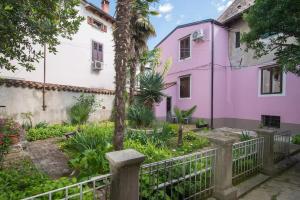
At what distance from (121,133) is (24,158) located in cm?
273

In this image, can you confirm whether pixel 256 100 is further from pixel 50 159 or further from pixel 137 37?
pixel 50 159

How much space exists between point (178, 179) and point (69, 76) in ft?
39.4

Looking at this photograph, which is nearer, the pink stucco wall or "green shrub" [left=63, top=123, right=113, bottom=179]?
"green shrub" [left=63, top=123, right=113, bottom=179]

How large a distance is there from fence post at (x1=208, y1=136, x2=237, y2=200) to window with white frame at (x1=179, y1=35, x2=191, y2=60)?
1142 cm

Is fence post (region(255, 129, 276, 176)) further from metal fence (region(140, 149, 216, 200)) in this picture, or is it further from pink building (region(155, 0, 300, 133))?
pink building (region(155, 0, 300, 133))

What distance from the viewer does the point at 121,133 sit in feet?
15.0

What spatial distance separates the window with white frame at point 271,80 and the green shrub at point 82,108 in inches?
411

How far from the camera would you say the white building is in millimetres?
9477

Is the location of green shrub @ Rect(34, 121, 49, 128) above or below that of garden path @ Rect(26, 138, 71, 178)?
above

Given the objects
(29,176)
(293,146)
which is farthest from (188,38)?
(29,176)

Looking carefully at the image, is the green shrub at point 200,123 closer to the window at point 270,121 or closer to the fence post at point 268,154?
the window at point 270,121

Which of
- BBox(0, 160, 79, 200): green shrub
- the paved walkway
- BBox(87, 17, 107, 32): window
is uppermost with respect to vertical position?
BBox(87, 17, 107, 32): window

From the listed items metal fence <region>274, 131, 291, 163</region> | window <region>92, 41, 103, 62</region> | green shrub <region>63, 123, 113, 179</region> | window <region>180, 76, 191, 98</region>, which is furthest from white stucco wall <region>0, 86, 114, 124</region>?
metal fence <region>274, 131, 291, 163</region>

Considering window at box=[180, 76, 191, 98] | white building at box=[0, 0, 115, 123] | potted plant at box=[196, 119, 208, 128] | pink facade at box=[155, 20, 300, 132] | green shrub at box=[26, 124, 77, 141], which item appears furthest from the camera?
window at box=[180, 76, 191, 98]
